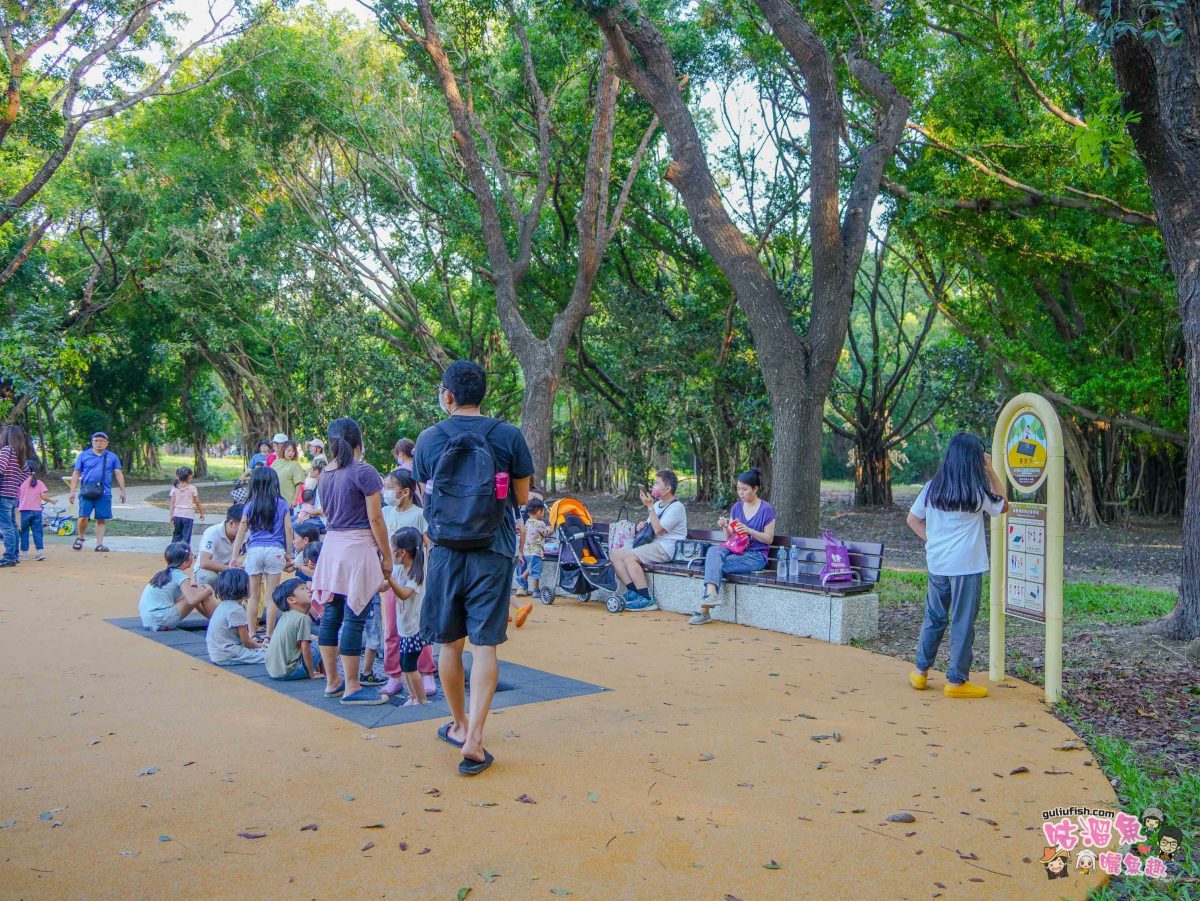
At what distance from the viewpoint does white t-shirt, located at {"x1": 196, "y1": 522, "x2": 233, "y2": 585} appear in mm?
8617

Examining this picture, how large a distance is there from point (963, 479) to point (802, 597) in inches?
101

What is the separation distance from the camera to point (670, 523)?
10.1m

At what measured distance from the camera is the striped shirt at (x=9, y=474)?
39.9 feet

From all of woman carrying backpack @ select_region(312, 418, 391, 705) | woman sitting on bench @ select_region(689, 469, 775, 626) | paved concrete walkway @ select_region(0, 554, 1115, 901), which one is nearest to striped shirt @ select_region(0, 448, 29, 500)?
paved concrete walkway @ select_region(0, 554, 1115, 901)

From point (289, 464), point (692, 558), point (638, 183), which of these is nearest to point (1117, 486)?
point (638, 183)

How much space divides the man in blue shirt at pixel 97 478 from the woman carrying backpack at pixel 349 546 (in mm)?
8776

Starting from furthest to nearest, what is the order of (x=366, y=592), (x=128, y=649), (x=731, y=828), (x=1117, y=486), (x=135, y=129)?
(x=135, y=129) < (x=1117, y=486) < (x=128, y=649) < (x=366, y=592) < (x=731, y=828)

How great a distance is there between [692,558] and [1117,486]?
1316 cm

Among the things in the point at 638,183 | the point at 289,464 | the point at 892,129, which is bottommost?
the point at 289,464

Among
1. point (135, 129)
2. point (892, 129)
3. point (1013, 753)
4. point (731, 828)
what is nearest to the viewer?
point (731, 828)

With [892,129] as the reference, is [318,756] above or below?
below

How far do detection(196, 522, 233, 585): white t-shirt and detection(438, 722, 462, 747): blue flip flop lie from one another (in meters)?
4.23

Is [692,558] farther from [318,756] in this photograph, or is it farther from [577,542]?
[318,756]

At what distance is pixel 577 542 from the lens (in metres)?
10.4
